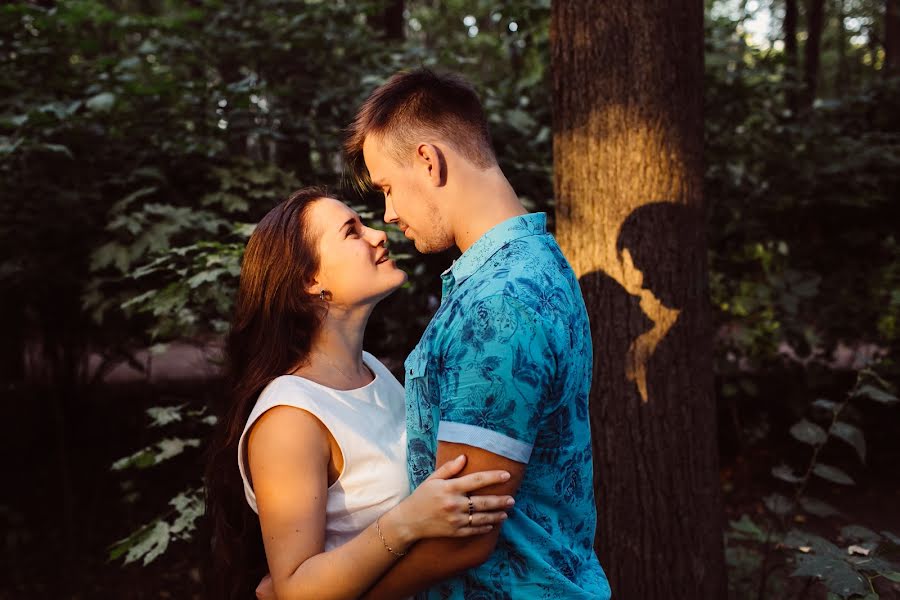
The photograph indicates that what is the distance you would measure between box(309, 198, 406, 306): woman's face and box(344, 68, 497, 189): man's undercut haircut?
0.39 m

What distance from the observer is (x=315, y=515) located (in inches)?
71.1

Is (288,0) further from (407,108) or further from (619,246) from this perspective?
(407,108)

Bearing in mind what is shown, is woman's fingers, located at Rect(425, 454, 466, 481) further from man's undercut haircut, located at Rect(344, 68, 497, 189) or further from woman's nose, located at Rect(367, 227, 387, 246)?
woman's nose, located at Rect(367, 227, 387, 246)

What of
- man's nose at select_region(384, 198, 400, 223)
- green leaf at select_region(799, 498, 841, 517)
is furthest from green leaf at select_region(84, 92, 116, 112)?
green leaf at select_region(799, 498, 841, 517)

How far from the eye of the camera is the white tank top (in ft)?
6.32

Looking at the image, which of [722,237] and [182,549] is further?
[722,237]

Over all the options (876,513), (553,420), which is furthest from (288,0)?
(876,513)

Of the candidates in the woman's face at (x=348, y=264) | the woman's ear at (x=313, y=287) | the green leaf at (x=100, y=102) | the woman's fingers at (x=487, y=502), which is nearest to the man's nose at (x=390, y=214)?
the woman's face at (x=348, y=264)

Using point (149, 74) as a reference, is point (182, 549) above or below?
below

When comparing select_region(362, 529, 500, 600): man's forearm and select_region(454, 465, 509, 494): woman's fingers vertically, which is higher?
select_region(454, 465, 509, 494): woman's fingers

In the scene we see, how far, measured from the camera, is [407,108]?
1857mm

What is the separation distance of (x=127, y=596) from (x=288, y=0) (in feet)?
13.6

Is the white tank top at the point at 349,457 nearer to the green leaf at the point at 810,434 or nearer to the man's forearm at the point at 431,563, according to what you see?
Answer: the man's forearm at the point at 431,563

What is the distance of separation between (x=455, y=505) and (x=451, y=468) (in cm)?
7
